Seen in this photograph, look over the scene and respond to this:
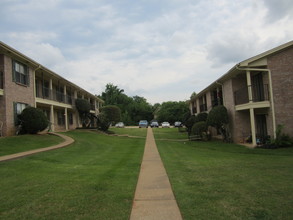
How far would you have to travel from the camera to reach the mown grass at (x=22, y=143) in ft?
36.8

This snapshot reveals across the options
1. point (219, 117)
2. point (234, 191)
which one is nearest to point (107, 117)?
point (219, 117)

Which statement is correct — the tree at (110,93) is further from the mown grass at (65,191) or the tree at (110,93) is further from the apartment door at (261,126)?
the mown grass at (65,191)

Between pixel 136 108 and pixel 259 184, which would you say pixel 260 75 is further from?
pixel 136 108

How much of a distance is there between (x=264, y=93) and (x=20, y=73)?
53.9ft

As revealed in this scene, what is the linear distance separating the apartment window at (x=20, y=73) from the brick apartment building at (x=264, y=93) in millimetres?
14254

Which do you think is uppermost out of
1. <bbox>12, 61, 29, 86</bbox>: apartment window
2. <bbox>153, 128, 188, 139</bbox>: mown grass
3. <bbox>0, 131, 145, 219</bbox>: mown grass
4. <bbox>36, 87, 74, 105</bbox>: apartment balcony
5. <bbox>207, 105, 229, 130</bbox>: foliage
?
<bbox>12, 61, 29, 86</bbox>: apartment window

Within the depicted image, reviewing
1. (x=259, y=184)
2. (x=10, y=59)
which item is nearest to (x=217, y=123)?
(x=259, y=184)

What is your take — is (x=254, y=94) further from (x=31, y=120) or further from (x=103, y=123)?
(x=103, y=123)

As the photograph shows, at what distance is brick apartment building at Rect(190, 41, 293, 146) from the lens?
13.4 m

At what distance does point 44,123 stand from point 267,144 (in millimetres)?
14021

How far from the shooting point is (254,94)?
16.0m

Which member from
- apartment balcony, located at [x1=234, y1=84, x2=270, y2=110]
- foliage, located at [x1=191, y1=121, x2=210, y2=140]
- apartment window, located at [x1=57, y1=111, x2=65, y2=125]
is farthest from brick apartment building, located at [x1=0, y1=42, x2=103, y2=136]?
apartment balcony, located at [x1=234, y1=84, x2=270, y2=110]

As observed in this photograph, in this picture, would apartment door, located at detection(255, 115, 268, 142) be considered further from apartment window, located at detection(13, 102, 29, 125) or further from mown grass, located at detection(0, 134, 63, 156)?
apartment window, located at detection(13, 102, 29, 125)

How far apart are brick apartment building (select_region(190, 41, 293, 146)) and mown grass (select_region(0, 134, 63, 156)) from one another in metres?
12.3
